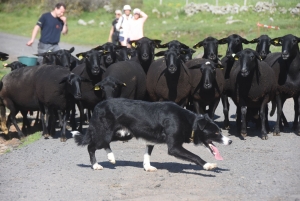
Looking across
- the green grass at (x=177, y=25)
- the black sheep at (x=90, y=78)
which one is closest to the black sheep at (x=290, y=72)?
the black sheep at (x=90, y=78)

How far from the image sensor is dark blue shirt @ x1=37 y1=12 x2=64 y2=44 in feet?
63.7

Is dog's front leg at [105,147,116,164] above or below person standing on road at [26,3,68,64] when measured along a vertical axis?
below

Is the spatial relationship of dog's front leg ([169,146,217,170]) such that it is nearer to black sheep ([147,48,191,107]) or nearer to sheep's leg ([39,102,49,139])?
black sheep ([147,48,191,107])

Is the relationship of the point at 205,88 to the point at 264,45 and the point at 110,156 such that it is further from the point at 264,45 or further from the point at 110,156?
the point at 110,156

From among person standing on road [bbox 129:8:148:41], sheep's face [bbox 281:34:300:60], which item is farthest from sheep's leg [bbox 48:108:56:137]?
person standing on road [bbox 129:8:148:41]

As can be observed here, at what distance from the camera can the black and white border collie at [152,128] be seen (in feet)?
36.6

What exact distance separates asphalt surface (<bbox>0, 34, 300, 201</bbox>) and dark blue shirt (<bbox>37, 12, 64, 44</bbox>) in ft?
17.7

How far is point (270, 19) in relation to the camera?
3888 centimetres

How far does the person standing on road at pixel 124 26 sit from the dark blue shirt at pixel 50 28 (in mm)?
3530

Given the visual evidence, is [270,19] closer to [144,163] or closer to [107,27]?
[107,27]

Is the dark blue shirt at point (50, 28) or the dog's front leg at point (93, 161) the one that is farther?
the dark blue shirt at point (50, 28)

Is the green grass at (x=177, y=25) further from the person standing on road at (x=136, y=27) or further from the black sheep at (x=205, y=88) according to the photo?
the black sheep at (x=205, y=88)

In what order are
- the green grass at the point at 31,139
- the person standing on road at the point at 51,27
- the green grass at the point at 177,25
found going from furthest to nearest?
1. the green grass at the point at 177,25
2. the person standing on road at the point at 51,27
3. the green grass at the point at 31,139

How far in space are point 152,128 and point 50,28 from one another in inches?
348
